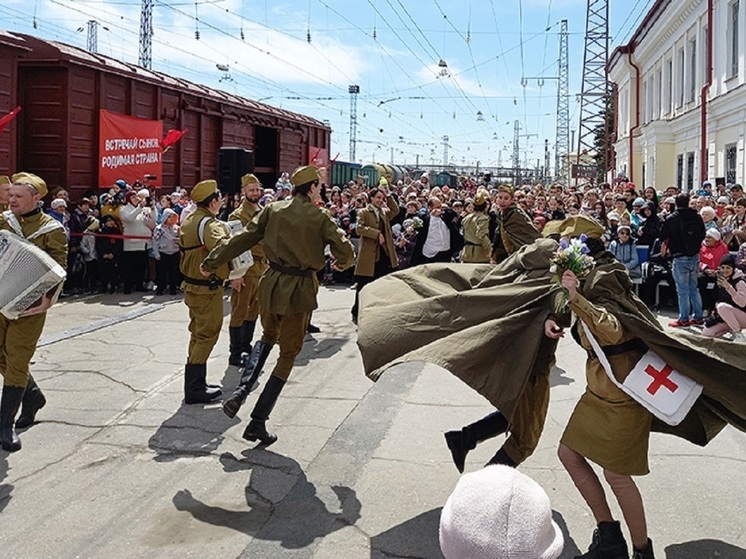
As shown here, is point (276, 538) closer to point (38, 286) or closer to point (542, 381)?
point (542, 381)

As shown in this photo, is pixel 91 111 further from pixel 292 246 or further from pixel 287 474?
pixel 287 474

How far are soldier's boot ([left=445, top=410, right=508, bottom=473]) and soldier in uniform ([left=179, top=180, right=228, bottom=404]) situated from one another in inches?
103

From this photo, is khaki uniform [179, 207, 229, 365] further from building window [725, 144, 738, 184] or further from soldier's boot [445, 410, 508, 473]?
building window [725, 144, 738, 184]

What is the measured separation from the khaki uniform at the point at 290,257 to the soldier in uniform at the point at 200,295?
0.69 meters

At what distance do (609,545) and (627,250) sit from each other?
28.7 ft

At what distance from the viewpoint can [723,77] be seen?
19.5 meters

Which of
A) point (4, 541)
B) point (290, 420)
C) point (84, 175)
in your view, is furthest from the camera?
point (84, 175)

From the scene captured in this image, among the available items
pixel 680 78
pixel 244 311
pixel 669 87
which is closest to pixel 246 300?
pixel 244 311

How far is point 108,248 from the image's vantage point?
12672 mm

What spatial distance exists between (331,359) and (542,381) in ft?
13.4

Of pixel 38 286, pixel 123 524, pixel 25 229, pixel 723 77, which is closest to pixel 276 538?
pixel 123 524

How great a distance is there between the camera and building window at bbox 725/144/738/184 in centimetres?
1905

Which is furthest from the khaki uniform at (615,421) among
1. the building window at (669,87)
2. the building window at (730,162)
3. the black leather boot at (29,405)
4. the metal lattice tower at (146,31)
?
the metal lattice tower at (146,31)

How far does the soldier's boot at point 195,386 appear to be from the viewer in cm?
636
